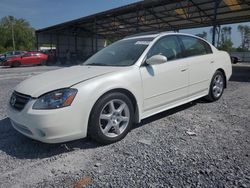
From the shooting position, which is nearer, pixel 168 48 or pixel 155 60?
pixel 155 60

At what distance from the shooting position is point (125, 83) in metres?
3.22

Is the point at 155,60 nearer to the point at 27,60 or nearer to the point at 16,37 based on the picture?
the point at 27,60

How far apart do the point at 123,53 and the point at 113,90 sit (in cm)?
104

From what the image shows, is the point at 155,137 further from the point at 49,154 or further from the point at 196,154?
the point at 49,154

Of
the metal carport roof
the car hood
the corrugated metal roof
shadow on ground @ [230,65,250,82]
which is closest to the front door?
the car hood

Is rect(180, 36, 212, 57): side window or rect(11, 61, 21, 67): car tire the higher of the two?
rect(180, 36, 212, 57): side window

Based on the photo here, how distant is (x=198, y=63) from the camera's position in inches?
175

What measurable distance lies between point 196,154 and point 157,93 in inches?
46.6


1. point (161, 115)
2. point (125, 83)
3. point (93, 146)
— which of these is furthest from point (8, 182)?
point (161, 115)

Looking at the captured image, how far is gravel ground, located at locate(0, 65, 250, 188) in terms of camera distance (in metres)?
2.30

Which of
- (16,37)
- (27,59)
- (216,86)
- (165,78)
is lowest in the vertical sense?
(216,86)

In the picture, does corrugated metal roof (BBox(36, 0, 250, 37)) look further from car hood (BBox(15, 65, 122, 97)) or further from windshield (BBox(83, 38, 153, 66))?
car hood (BBox(15, 65, 122, 97))

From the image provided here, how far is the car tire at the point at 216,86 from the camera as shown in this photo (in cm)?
494

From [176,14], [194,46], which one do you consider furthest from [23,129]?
[176,14]
